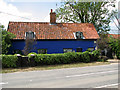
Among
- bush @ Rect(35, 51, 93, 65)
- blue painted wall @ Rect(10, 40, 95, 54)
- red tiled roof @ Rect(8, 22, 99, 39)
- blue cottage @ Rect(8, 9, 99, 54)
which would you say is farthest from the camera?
red tiled roof @ Rect(8, 22, 99, 39)

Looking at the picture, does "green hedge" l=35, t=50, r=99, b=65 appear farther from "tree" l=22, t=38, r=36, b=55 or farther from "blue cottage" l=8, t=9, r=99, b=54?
"blue cottage" l=8, t=9, r=99, b=54

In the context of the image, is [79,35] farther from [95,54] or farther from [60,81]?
[60,81]

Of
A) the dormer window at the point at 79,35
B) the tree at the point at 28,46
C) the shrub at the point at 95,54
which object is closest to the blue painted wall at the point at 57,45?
the dormer window at the point at 79,35

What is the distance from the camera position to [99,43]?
21359mm

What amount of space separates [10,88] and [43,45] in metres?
15.1

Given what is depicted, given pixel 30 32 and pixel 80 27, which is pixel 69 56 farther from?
pixel 80 27

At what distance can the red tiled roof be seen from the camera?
890 inches

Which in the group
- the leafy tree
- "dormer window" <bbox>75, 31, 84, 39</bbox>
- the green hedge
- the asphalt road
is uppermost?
"dormer window" <bbox>75, 31, 84, 39</bbox>

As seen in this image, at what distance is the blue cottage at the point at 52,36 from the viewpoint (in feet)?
71.9

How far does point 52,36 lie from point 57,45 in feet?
5.32

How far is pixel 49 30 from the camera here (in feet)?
78.6

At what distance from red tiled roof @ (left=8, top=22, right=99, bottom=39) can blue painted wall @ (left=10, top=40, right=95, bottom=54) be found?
778 mm

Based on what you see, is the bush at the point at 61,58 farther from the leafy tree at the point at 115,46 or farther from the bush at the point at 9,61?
the leafy tree at the point at 115,46

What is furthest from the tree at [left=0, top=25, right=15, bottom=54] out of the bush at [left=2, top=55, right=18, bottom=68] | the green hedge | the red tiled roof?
the green hedge
